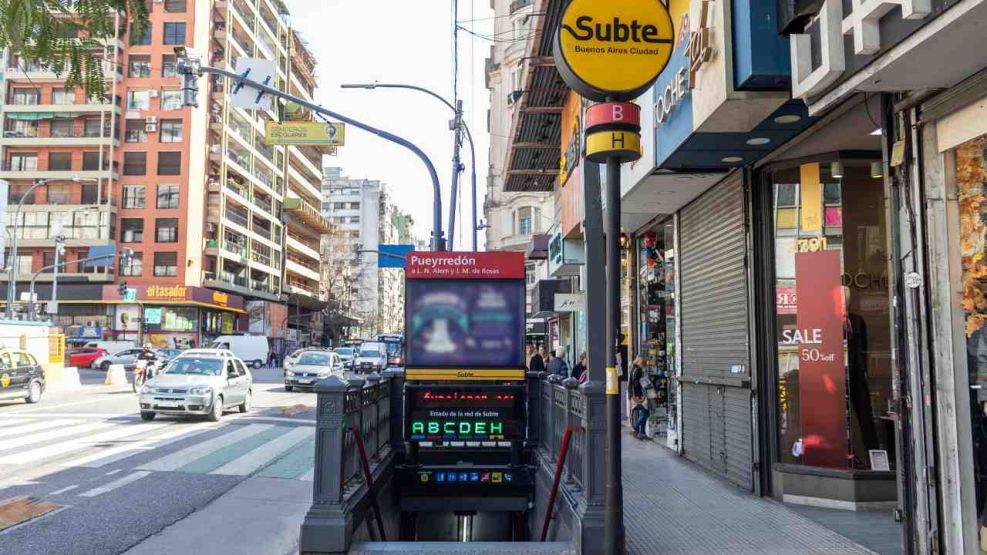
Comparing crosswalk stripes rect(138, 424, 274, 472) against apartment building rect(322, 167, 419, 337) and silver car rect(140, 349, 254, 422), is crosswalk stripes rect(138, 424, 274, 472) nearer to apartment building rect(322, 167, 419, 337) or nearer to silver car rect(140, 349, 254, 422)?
silver car rect(140, 349, 254, 422)

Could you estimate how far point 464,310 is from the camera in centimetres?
1059

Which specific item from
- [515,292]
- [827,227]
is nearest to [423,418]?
[515,292]

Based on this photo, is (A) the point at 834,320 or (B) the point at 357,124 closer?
(A) the point at 834,320

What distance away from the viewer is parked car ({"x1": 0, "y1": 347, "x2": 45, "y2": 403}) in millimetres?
21031

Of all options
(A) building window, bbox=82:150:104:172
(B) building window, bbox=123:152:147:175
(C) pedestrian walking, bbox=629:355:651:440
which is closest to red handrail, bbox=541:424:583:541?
(C) pedestrian walking, bbox=629:355:651:440

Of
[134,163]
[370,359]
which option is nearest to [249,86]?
[370,359]

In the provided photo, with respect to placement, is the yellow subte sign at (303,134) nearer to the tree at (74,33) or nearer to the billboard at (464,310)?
the billboard at (464,310)

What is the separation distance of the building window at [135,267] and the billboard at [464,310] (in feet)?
192

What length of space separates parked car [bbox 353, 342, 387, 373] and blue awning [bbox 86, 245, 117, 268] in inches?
603

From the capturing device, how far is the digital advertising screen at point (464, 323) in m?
10.4

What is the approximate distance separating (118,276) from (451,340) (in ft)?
198

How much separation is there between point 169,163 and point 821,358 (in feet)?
205

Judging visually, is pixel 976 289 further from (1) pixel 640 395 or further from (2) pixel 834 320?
(1) pixel 640 395

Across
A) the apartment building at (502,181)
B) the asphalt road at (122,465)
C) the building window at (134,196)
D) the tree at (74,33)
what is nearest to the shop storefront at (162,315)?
the building window at (134,196)
